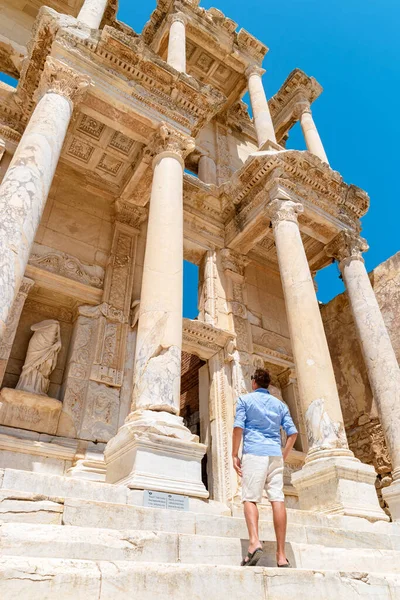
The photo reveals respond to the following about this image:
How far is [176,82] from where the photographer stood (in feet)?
35.7

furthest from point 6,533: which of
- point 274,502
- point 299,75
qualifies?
point 299,75

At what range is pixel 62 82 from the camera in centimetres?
895

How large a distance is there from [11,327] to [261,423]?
6709 millimetres

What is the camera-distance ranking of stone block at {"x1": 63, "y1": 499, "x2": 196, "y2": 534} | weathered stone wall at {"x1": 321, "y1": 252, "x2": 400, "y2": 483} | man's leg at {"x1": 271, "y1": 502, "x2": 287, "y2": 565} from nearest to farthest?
man's leg at {"x1": 271, "y1": 502, "x2": 287, "y2": 565}
stone block at {"x1": 63, "y1": 499, "x2": 196, "y2": 534}
weathered stone wall at {"x1": 321, "y1": 252, "x2": 400, "y2": 483}

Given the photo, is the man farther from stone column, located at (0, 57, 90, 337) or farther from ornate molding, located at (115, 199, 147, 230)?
ornate molding, located at (115, 199, 147, 230)

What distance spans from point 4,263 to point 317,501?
6.32 meters

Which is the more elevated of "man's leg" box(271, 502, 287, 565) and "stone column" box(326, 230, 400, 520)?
"stone column" box(326, 230, 400, 520)

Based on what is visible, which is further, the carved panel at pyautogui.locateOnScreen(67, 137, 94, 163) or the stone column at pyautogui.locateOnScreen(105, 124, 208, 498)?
the carved panel at pyautogui.locateOnScreen(67, 137, 94, 163)

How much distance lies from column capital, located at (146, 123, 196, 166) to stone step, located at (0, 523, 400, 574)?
7.91 m

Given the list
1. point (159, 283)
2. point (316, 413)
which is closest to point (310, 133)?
point (159, 283)

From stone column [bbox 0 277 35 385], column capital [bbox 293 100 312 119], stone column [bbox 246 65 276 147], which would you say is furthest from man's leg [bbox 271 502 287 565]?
column capital [bbox 293 100 312 119]

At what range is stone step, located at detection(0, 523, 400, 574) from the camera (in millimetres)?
3396

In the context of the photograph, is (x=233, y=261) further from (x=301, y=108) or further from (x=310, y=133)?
(x=301, y=108)

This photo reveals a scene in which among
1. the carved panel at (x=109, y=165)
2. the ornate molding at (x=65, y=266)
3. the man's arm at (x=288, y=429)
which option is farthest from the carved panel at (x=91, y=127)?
the man's arm at (x=288, y=429)
